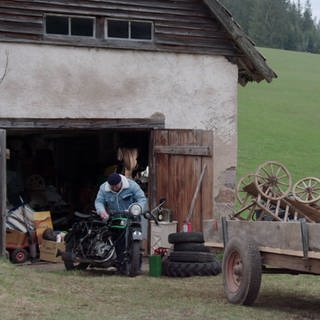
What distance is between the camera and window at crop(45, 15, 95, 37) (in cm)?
1473

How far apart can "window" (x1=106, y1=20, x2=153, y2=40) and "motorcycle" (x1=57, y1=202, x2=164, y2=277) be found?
12.1 ft

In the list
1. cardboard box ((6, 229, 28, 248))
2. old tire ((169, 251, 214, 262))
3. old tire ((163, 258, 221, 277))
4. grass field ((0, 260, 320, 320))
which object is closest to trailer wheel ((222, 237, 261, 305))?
grass field ((0, 260, 320, 320))

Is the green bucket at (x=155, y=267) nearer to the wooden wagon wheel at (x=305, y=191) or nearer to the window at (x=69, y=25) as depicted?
the wooden wagon wheel at (x=305, y=191)

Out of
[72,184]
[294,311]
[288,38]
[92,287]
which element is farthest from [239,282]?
[288,38]

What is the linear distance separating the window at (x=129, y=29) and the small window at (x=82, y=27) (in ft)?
1.04

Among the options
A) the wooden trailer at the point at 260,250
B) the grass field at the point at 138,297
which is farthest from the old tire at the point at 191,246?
the wooden trailer at the point at 260,250

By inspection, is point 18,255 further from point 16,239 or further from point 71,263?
point 71,263

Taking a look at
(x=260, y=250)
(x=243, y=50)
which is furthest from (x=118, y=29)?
(x=260, y=250)

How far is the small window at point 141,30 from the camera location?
606 inches

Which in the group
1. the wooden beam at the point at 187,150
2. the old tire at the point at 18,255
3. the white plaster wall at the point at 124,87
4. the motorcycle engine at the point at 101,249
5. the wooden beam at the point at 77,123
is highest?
the white plaster wall at the point at 124,87

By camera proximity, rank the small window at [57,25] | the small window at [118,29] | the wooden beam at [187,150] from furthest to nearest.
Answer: the wooden beam at [187,150] → the small window at [118,29] → the small window at [57,25]

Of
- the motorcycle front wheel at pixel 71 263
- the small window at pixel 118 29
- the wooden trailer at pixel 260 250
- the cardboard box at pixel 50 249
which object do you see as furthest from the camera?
the small window at pixel 118 29

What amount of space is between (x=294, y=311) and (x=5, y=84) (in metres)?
6.73

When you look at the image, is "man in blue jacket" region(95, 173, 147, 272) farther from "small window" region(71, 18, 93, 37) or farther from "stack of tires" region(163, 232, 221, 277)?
"small window" region(71, 18, 93, 37)
